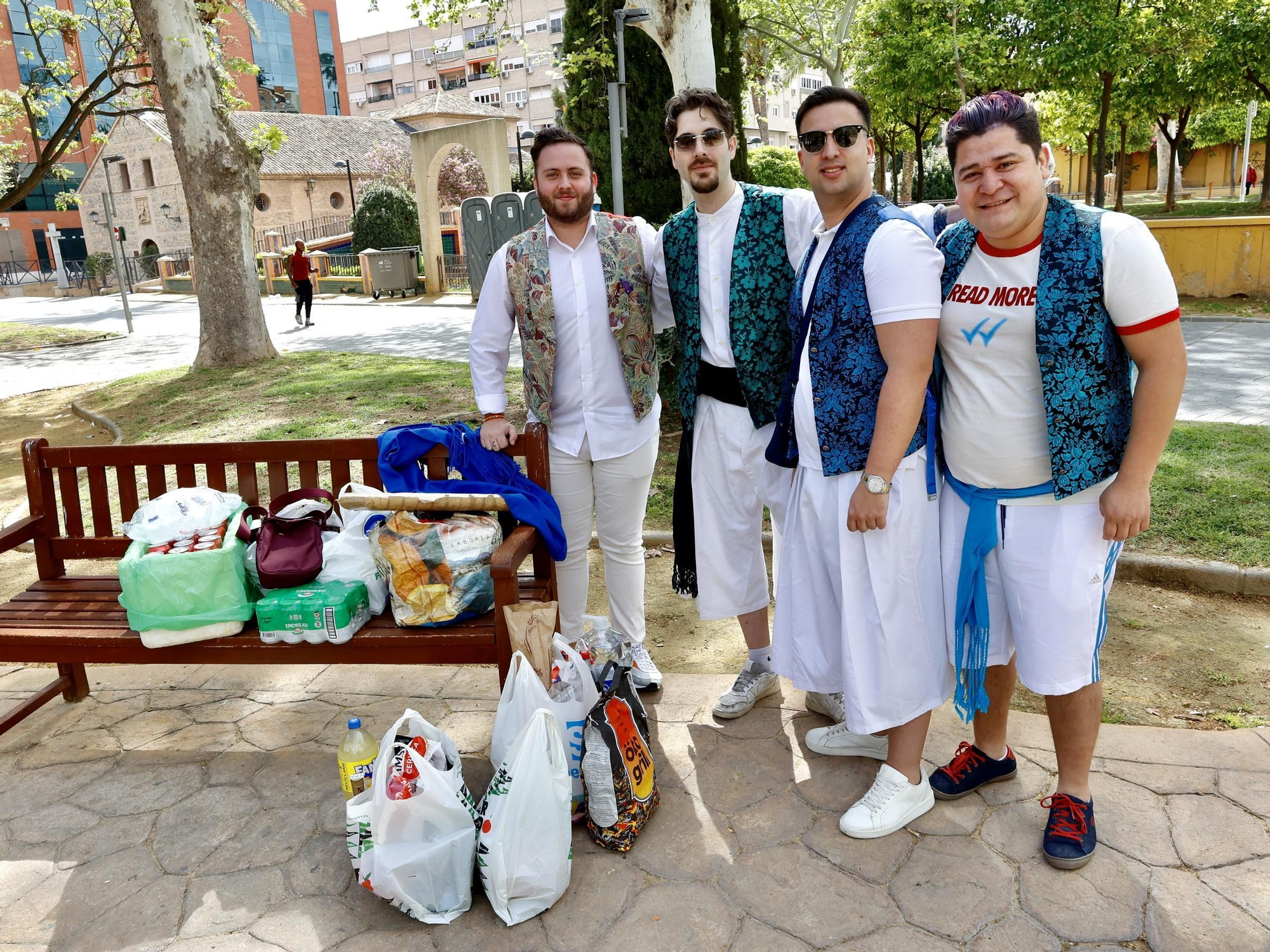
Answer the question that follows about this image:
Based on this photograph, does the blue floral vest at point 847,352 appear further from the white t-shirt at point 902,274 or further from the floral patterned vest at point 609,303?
the floral patterned vest at point 609,303

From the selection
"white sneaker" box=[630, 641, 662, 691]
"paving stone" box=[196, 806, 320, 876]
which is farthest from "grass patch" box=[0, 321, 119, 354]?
"white sneaker" box=[630, 641, 662, 691]

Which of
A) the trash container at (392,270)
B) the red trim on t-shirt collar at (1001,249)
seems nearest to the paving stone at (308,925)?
the red trim on t-shirt collar at (1001,249)

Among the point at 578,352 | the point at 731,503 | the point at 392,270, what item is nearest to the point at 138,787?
the point at 578,352

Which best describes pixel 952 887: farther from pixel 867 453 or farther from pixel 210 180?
pixel 210 180

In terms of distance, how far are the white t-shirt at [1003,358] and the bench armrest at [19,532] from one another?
350cm

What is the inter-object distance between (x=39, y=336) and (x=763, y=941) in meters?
23.2

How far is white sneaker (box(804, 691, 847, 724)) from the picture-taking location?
11.1ft

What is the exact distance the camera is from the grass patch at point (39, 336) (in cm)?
1938

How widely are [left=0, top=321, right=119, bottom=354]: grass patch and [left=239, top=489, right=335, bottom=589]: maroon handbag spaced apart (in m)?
19.1

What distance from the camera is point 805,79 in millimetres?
71188

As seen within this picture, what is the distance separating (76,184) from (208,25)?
162 ft

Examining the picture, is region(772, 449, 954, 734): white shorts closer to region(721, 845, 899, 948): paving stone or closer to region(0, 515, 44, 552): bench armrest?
region(721, 845, 899, 948): paving stone

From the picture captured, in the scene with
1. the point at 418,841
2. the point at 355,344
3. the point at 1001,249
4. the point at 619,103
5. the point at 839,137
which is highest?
the point at 619,103

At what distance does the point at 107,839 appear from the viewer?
297 cm
